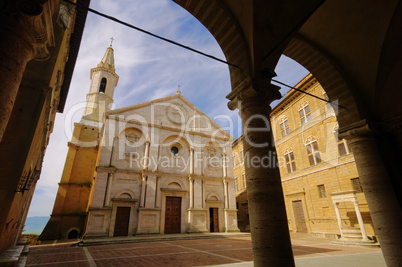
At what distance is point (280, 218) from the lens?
10.4ft

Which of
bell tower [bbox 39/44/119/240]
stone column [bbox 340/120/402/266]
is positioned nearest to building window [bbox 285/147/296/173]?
stone column [bbox 340/120/402/266]

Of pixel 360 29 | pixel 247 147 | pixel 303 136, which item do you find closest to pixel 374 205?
pixel 247 147

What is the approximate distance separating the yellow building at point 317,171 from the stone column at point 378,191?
32.1 ft

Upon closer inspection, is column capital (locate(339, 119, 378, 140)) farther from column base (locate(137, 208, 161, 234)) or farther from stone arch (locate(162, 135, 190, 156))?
stone arch (locate(162, 135, 190, 156))

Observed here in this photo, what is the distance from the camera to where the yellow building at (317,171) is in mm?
13586

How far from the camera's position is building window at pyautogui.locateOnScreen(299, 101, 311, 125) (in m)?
18.3

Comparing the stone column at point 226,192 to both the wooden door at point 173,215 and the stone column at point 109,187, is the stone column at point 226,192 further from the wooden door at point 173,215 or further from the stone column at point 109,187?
the stone column at point 109,187

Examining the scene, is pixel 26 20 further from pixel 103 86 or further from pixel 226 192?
pixel 103 86

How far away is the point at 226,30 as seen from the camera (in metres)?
4.81

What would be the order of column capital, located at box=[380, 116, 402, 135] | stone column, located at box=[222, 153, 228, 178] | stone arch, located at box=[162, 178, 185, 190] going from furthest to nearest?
1. stone column, located at box=[222, 153, 228, 178]
2. stone arch, located at box=[162, 178, 185, 190]
3. column capital, located at box=[380, 116, 402, 135]

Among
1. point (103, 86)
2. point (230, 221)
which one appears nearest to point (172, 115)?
point (103, 86)

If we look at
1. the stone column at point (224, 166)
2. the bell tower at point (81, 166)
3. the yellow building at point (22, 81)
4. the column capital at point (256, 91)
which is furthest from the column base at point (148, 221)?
the column capital at point (256, 91)

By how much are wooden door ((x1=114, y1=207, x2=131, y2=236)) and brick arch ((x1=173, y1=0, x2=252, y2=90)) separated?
1648 cm

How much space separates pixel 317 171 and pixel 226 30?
52.6ft
